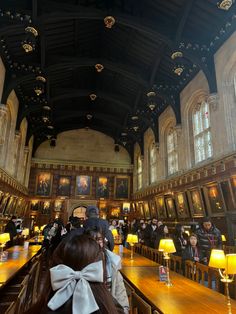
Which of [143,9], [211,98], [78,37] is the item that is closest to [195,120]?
[211,98]

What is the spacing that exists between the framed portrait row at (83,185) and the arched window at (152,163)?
4211mm

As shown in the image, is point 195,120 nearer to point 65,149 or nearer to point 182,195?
point 182,195

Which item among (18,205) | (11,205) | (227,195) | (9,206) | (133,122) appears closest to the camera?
(227,195)

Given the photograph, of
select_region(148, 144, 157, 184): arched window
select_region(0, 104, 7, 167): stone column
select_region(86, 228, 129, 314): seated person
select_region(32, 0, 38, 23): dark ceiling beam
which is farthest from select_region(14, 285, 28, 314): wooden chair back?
select_region(148, 144, 157, 184): arched window

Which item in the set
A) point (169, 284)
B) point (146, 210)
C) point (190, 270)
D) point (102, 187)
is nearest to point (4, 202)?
point (146, 210)

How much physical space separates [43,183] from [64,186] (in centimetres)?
163

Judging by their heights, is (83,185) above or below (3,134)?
below

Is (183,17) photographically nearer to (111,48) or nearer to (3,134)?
(111,48)

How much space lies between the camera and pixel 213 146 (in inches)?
352

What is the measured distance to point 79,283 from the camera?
107 cm

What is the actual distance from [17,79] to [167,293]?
10486 mm

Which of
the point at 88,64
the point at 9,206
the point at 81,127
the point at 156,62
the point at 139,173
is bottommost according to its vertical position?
the point at 9,206

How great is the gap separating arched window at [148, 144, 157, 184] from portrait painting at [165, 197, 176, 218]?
350 centimetres

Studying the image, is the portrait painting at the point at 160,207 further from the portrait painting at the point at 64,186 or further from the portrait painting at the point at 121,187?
the portrait painting at the point at 64,186
